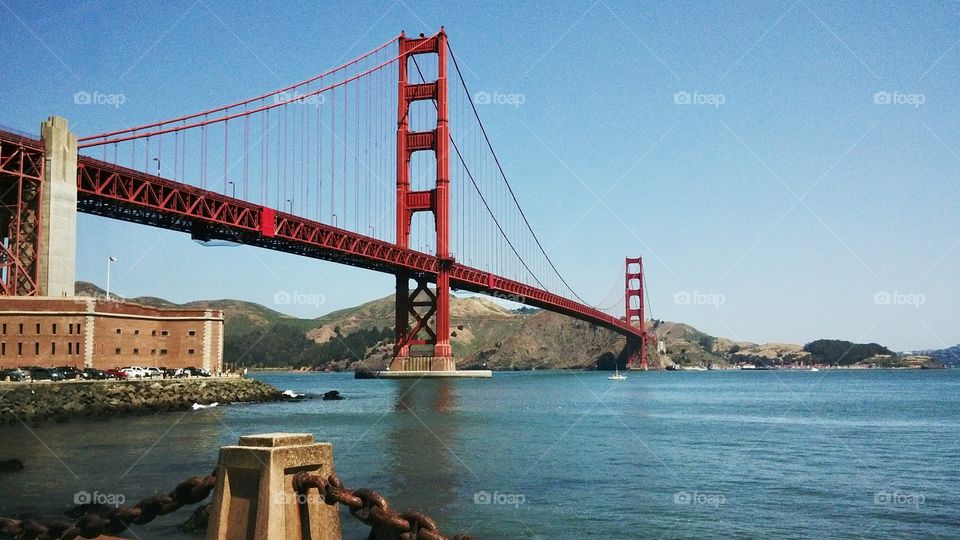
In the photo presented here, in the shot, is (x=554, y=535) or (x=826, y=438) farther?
(x=826, y=438)

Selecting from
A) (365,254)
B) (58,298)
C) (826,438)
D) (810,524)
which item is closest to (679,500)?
(810,524)

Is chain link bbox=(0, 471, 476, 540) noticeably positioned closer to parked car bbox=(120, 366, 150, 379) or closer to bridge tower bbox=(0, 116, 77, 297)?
bridge tower bbox=(0, 116, 77, 297)

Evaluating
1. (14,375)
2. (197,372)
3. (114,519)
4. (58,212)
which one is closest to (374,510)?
(114,519)

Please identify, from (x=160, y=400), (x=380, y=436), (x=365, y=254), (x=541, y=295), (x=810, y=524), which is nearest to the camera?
(x=810, y=524)

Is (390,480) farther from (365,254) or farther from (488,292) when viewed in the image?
(488,292)
